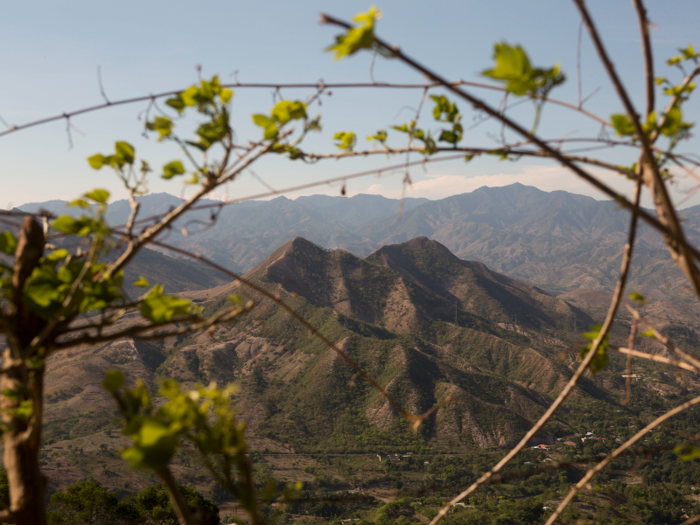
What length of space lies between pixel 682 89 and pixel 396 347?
72789 millimetres

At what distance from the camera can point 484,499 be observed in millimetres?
52469

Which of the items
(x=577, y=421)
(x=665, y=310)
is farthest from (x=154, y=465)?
(x=665, y=310)

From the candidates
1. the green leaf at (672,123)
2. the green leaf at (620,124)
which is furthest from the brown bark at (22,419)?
the green leaf at (672,123)

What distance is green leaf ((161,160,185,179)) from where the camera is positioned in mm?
1396

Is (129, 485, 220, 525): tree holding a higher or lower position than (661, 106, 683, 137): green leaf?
lower

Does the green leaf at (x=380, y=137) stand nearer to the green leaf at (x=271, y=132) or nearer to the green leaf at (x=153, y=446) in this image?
the green leaf at (x=271, y=132)

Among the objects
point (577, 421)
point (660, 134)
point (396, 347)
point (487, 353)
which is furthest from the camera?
point (487, 353)

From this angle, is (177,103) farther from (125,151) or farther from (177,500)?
(177,500)

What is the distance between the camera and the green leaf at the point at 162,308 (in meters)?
1.19

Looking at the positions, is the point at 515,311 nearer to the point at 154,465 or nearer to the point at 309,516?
the point at 309,516

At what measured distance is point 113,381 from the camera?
99cm

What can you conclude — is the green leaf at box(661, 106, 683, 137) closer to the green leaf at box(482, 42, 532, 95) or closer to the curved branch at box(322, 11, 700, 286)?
the curved branch at box(322, 11, 700, 286)

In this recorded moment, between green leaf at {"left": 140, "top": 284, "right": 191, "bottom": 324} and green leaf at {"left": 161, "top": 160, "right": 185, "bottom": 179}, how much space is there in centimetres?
42

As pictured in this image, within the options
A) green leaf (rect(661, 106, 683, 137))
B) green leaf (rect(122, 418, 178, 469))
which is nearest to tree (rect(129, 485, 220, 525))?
green leaf (rect(122, 418, 178, 469))
